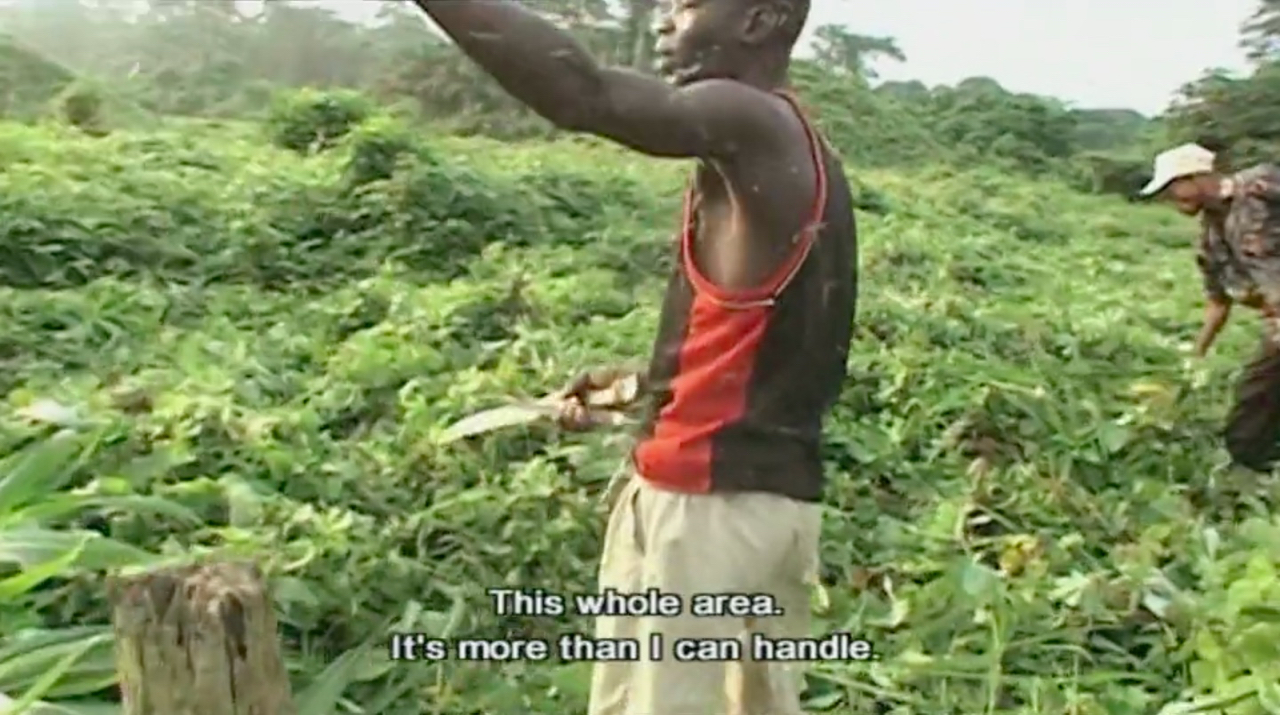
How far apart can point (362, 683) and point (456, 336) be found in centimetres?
223

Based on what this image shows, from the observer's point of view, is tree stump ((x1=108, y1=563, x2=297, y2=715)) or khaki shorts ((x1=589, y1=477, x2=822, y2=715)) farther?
khaki shorts ((x1=589, y1=477, x2=822, y2=715))

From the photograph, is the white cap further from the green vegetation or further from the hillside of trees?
the hillside of trees

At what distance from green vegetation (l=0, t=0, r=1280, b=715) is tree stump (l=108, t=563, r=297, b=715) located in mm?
949

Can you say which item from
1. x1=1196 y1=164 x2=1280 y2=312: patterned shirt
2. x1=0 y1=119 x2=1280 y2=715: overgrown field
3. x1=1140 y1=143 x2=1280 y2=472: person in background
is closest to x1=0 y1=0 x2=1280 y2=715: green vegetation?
x1=0 y1=119 x2=1280 y2=715: overgrown field

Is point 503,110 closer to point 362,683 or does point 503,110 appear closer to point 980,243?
point 980,243

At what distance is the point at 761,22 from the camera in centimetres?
167

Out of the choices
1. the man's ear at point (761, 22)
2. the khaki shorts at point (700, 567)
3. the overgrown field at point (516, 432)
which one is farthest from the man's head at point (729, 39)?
the overgrown field at point (516, 432)

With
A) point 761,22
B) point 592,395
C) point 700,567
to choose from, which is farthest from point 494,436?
point 761,22

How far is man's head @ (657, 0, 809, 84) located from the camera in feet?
5.47

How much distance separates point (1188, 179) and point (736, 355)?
2.74 m

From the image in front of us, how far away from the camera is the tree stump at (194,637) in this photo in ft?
4.99

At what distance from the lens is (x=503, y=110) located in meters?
11.8

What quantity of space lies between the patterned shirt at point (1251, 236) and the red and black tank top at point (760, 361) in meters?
2.52

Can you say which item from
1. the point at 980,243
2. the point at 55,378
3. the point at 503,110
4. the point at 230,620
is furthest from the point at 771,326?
the point at 503,110
